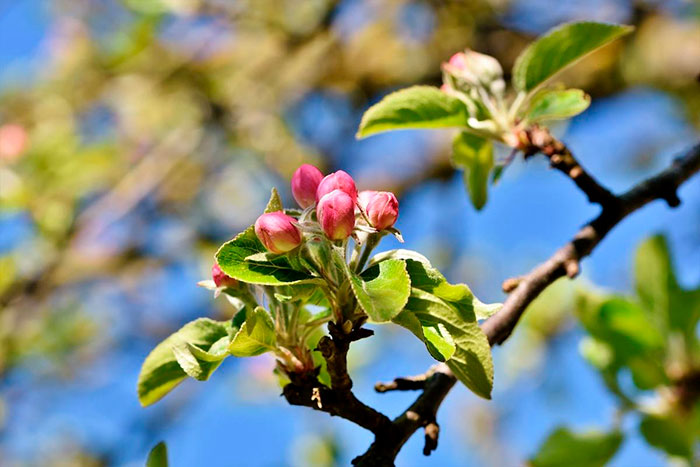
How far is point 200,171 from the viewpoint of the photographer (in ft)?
13.0

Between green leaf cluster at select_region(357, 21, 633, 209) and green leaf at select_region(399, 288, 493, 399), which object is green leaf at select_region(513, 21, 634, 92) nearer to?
green leaf cluster at select_region(357, 21, 633, 209)

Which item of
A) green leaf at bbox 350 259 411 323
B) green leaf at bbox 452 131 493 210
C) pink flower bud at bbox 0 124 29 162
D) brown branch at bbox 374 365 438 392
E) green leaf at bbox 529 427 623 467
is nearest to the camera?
green leaf at bbox 350 259 411 323

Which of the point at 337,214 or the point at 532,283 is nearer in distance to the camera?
the point at 337,214

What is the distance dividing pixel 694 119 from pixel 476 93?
2.24 meters

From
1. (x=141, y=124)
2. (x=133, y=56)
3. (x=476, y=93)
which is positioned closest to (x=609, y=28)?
(x=476, y=93)

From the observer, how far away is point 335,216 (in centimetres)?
69

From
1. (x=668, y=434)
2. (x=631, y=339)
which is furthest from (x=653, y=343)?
(x=668, y=434)

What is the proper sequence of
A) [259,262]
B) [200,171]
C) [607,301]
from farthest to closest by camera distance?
[200,171] → [607,301] → [259,262]

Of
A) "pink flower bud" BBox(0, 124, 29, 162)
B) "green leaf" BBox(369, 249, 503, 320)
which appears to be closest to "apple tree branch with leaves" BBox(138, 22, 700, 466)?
"green leaf" BBox(369, 249, 503, 320)

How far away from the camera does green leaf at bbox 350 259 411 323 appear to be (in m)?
0.63

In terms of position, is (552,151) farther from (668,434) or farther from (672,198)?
(668,434)

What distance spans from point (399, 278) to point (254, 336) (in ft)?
0.54

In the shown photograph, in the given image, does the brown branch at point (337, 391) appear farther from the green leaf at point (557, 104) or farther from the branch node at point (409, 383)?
the green leaf at point (557, 104)

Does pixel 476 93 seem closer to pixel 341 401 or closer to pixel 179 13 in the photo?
pixel 341 401
